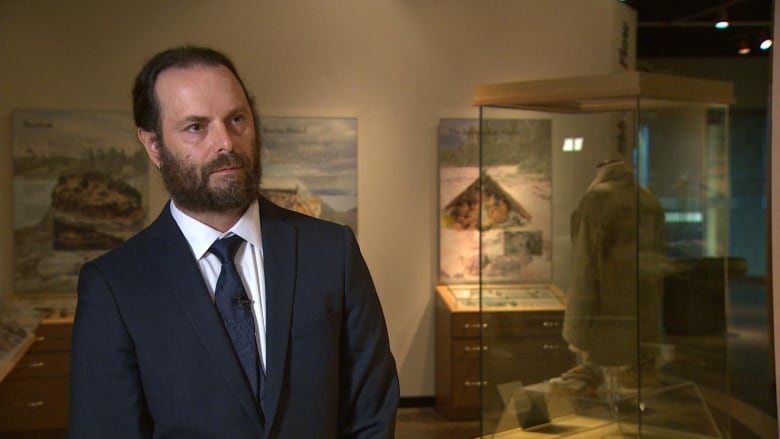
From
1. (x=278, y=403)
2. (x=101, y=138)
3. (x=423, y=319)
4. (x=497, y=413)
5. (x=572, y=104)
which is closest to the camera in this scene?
(x=278, y=403)

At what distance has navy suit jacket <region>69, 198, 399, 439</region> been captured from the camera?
1687 millimetres

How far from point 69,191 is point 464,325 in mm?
A: 2933

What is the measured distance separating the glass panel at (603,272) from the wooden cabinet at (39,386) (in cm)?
273

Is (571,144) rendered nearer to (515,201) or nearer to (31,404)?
(515,201)

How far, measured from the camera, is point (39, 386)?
19.8 feet

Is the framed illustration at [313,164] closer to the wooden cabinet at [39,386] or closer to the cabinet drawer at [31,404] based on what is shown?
the wooden cabinet at [39,386]

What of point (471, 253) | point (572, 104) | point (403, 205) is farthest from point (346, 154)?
point (572, 104)

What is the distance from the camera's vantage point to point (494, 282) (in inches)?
217

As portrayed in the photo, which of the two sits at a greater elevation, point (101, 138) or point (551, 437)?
point (101, 138)

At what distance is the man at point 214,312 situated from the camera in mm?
1689

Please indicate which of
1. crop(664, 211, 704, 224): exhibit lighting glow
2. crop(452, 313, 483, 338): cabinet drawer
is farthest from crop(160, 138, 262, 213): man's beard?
crop(452, 313, 483, 338): cabinet drawer

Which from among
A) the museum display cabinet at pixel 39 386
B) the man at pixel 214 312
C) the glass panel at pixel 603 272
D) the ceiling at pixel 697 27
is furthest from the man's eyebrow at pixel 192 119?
the ceiling at pixel 697 27

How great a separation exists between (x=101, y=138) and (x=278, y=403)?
17.4 feet

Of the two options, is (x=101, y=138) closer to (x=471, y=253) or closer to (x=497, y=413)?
(x=471, y=253)
